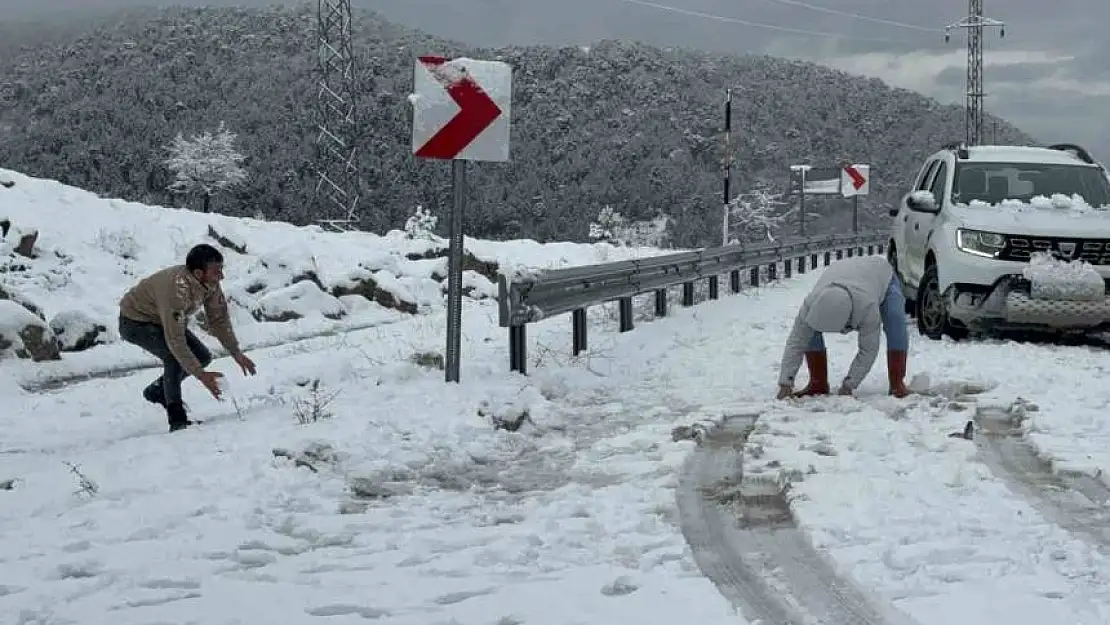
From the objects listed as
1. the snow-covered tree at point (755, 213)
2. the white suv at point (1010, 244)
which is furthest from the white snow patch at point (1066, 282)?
the snow-covered tree at point (755, 213)

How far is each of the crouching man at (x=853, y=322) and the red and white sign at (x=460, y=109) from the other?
265cm

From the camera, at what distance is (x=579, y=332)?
36.6ft

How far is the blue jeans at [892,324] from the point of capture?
7875 mm

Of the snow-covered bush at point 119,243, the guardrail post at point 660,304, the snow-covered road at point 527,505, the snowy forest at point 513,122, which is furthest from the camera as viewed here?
the snowy forest at point 513,122

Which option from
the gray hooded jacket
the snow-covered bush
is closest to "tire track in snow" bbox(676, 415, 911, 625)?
the gray hooded jacket

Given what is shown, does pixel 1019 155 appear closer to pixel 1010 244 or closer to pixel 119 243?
pixel 1010 244

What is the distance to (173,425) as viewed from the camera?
756cm

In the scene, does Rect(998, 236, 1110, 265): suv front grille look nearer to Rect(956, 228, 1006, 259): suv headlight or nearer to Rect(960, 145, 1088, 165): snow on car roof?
Rect(956, 228, 1006, 259): suv headlight

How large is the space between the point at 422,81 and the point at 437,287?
1186 cm

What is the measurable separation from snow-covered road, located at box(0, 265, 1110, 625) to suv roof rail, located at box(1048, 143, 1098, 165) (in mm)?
4595

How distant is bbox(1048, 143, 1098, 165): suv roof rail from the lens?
12391mm

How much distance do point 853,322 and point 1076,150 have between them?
22.5 ft

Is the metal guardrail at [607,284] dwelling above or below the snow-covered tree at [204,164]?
below

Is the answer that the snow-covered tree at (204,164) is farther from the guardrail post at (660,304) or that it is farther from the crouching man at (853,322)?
the crouching man at (853,322)
